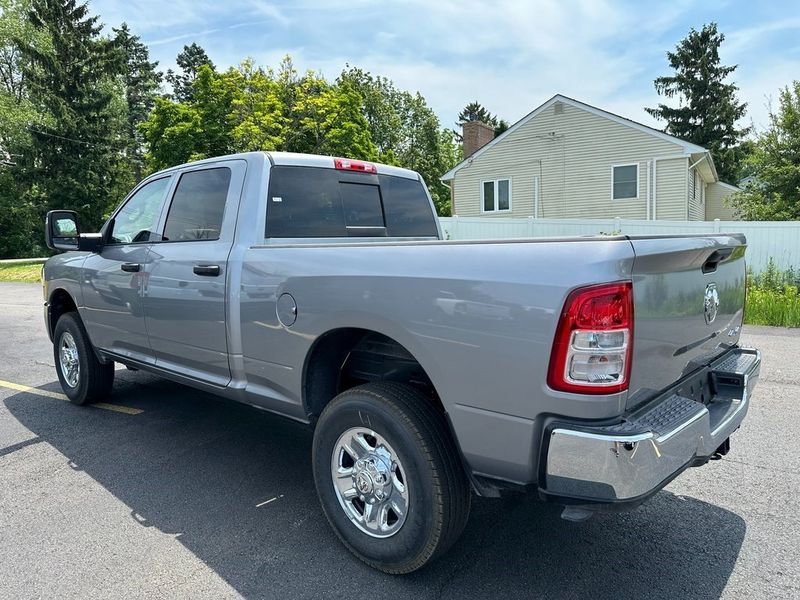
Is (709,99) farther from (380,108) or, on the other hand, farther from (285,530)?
(285,530)

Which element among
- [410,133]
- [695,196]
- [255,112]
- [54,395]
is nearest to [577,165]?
[695,196]

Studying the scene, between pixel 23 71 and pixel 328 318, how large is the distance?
42.5 m

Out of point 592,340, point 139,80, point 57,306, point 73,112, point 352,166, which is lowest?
point 57,306

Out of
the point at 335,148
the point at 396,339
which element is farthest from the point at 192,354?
the point at 335,148

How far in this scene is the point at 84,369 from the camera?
17.0ft

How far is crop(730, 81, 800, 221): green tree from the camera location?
55.9 feet

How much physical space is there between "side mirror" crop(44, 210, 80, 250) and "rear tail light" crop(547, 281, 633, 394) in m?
4.21

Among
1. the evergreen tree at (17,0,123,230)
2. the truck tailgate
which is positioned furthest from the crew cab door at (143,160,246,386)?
the evergreen tree at (17,0,123,230)

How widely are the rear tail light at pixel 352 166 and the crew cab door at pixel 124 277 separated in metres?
1.29

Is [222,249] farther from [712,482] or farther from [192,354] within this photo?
[712,482]

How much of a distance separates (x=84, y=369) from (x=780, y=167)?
19188mm

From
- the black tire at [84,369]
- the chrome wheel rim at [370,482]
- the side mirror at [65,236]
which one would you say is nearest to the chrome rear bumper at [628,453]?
the chrome wheel rim at [370,482]

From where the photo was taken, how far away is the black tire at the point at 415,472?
245cm

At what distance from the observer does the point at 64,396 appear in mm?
5812
